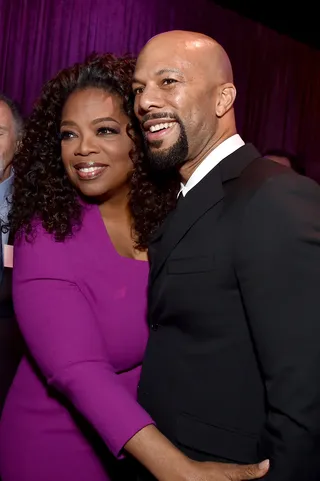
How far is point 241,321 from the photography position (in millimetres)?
1191

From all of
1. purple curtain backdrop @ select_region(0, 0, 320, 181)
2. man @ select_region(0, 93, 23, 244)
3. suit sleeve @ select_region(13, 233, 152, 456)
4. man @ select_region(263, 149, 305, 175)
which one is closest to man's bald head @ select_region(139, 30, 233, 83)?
suit sleeve @ select_region(13, 233, 152, 456)

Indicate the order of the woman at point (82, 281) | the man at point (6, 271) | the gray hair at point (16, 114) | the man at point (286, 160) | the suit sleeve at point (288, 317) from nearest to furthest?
the suit sleeve at point (288, 317), the woman at point (82, 281), the man at point (6, 271), the gray hair at point (16, 114), the man at point (286, 160)

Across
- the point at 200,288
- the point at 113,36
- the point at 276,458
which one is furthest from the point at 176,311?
the point at 113,36

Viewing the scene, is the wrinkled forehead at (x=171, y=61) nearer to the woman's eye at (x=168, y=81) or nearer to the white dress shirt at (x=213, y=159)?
the woman's eye at (x=168, y=81)

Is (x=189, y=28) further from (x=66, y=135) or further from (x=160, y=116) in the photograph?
(x=160, y=116)

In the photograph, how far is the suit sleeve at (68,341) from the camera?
52.4 inches

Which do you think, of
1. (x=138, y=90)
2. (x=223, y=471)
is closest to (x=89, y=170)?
(x=138, y=90)

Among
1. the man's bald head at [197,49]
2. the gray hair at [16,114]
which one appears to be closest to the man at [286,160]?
the gray hair at [16,114]

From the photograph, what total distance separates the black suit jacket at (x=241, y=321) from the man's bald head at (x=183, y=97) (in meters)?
0.13

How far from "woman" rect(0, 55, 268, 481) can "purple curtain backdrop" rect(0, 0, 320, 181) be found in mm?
3702

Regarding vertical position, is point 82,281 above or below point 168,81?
below

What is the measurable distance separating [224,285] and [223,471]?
1.28ft

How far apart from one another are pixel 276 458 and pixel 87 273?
2.40 feet

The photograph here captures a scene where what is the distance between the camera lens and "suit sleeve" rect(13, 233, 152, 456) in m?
1.33
